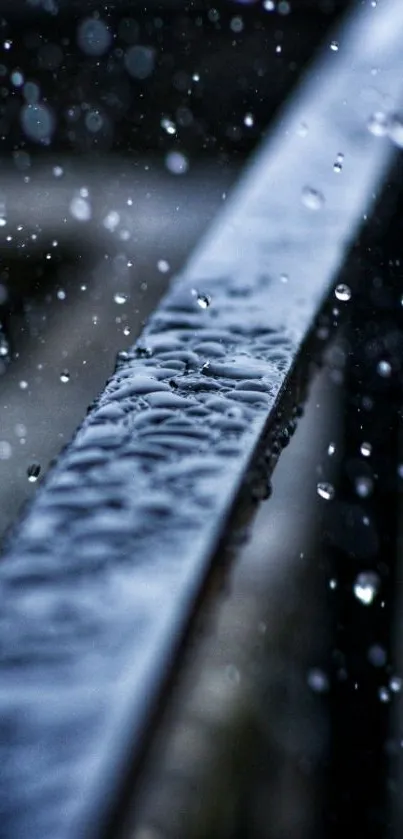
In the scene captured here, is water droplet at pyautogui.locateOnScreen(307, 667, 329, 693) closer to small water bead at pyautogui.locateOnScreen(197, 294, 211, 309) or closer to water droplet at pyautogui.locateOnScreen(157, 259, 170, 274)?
small water bead at pyautogui.locateOnScreen(197, 294, 211, 309)

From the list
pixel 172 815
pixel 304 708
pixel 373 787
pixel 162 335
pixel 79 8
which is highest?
pixel 162 335

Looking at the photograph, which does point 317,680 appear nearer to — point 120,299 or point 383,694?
point 383,694

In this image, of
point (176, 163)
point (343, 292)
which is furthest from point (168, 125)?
point (343, 292)

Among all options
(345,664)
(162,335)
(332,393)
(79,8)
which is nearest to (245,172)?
(162,335)

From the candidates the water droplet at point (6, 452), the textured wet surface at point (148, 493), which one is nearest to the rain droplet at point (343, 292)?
the textured wet surface at point (148, 493)

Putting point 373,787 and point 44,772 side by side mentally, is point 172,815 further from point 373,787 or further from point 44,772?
point 44,772

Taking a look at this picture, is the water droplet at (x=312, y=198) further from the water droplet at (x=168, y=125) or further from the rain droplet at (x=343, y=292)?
the water droplet at (x=168, y=125)
